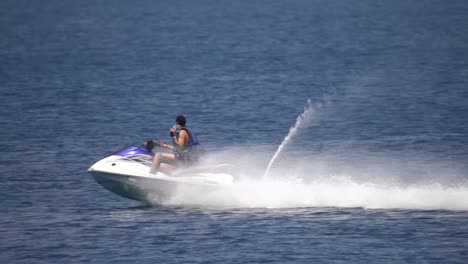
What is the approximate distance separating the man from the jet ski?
21cm

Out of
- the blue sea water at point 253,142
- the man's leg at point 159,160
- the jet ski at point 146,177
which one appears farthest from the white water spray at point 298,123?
the man's leg at point 159,160

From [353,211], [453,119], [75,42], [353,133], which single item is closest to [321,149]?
[353,133]

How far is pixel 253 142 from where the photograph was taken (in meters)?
39.0

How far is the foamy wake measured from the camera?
27.0m

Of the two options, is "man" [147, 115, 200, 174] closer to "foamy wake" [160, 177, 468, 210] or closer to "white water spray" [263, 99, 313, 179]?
"foamy wake" [160, 177, 468, 210]

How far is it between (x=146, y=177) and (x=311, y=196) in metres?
4.04

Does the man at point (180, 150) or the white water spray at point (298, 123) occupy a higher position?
the white water spray at point (298, 123)

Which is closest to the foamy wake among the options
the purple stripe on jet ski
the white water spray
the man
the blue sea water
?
the blue sea water

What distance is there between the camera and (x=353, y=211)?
2675 cm

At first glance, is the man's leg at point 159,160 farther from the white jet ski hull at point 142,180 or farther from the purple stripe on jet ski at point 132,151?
the purple stripe on jet ski at point 132,151

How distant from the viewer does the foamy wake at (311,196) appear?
27.0m

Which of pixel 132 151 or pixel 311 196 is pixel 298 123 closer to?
pixel 311 196

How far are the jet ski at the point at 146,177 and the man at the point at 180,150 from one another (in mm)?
206

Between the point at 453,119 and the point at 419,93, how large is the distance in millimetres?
7975
